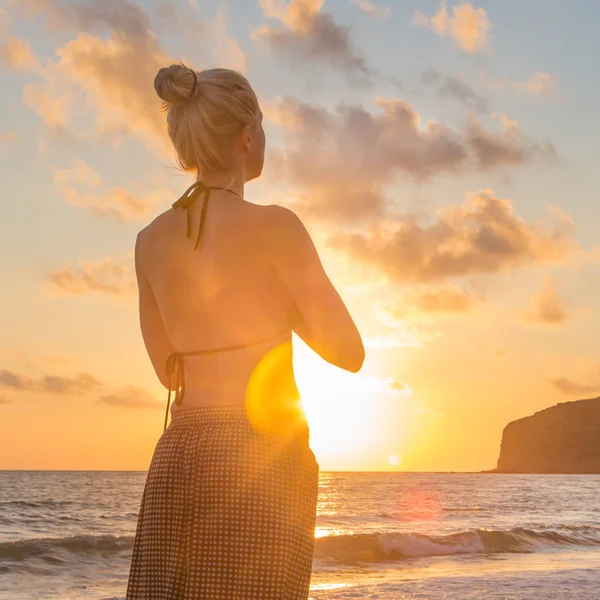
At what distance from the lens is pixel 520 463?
148125 millimetres

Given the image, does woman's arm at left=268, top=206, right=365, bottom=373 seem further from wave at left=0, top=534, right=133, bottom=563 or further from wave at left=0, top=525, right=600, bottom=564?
wave at left=0, top=534, right=133, bottom=563

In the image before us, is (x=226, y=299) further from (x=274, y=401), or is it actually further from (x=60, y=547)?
(x=60, y=547)

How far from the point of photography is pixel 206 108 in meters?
1.60

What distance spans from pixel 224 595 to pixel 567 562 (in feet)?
47.9

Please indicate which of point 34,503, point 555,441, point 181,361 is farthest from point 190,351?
point 555,441

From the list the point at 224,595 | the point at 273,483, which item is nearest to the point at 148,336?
the point at 273,483

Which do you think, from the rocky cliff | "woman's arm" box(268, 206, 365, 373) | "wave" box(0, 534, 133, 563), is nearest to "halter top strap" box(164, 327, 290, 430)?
"woman's arm" box(268, 206, 365, 373)

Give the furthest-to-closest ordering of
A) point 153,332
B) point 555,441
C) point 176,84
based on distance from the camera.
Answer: point 555,441 → point 153,332 → point 176,84

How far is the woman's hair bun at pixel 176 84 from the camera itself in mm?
1584

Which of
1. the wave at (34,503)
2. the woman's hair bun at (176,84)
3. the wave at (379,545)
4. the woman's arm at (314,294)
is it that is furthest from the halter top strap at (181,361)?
the wave at (34,503)

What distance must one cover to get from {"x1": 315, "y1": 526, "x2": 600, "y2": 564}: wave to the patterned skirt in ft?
49.4

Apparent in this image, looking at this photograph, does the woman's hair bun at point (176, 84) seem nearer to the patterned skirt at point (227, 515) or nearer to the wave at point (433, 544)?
the patterned skirt at point (227, 515)

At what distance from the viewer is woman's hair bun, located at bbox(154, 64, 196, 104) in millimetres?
1584

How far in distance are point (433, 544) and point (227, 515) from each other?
59.8 ft
